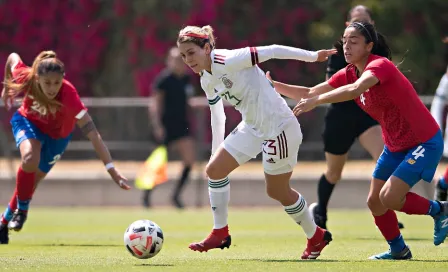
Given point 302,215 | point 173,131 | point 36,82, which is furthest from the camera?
point 173,131

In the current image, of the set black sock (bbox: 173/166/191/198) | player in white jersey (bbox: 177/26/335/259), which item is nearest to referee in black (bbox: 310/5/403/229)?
player in white jersey (bbox: 177/26/335/259)

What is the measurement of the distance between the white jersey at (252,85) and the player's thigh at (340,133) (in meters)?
2.32

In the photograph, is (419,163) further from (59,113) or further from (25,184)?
(25,184)

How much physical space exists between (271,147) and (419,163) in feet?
3.85

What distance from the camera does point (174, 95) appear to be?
17219mm

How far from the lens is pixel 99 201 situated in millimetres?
17734

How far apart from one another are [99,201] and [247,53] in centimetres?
990

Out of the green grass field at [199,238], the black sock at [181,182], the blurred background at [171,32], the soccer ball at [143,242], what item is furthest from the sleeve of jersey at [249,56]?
the blurred background at [171,32]

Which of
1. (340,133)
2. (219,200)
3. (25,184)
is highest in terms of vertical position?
(219,200)

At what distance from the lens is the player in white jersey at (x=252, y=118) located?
831 cm

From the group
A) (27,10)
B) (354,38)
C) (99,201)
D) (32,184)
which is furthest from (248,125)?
(27,10)

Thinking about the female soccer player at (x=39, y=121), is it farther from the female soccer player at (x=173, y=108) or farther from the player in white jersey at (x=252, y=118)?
the female soccer player at (x=173, y=108)

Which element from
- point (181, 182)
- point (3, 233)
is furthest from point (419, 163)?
point (181, 182)

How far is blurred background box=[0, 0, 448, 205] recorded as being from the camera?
20312 mm
